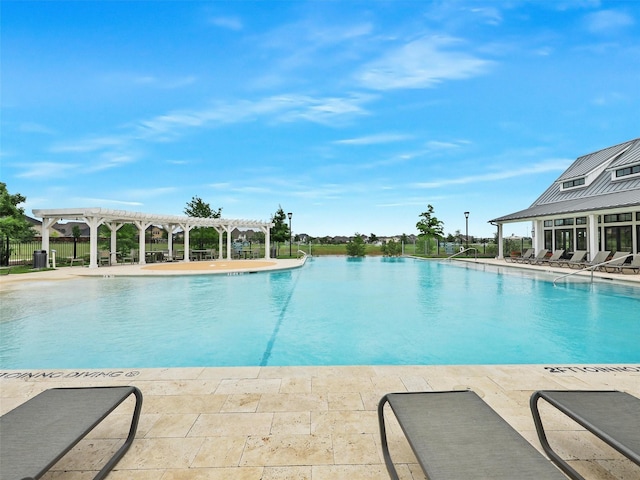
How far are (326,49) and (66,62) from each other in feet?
38.1

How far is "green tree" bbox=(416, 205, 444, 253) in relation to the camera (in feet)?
100

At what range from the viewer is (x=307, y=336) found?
20.8 feet

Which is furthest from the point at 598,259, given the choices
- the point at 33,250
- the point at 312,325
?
the point at 33,250

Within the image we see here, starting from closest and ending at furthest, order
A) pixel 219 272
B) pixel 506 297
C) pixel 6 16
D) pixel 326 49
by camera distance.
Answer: pixel 506 297, pixel 6 16, pixel 219 272, pixel 326 49

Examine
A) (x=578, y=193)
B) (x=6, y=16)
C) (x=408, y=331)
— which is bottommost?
(x=408, y=331)

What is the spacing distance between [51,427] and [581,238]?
76.2 feet

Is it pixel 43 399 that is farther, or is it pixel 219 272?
pixel 219 272

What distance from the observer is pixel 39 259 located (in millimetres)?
15984

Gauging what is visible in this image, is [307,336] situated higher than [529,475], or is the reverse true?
[529,475]

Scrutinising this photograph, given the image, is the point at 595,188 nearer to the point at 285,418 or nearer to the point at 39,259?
the point at 285,418

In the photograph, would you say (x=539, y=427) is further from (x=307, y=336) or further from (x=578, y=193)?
(x=578, y=193)

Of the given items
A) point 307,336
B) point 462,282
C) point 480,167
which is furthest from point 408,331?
point 480,167

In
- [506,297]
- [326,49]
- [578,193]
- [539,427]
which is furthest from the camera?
[578,193]

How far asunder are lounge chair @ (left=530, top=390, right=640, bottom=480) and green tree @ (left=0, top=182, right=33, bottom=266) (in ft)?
69.2
